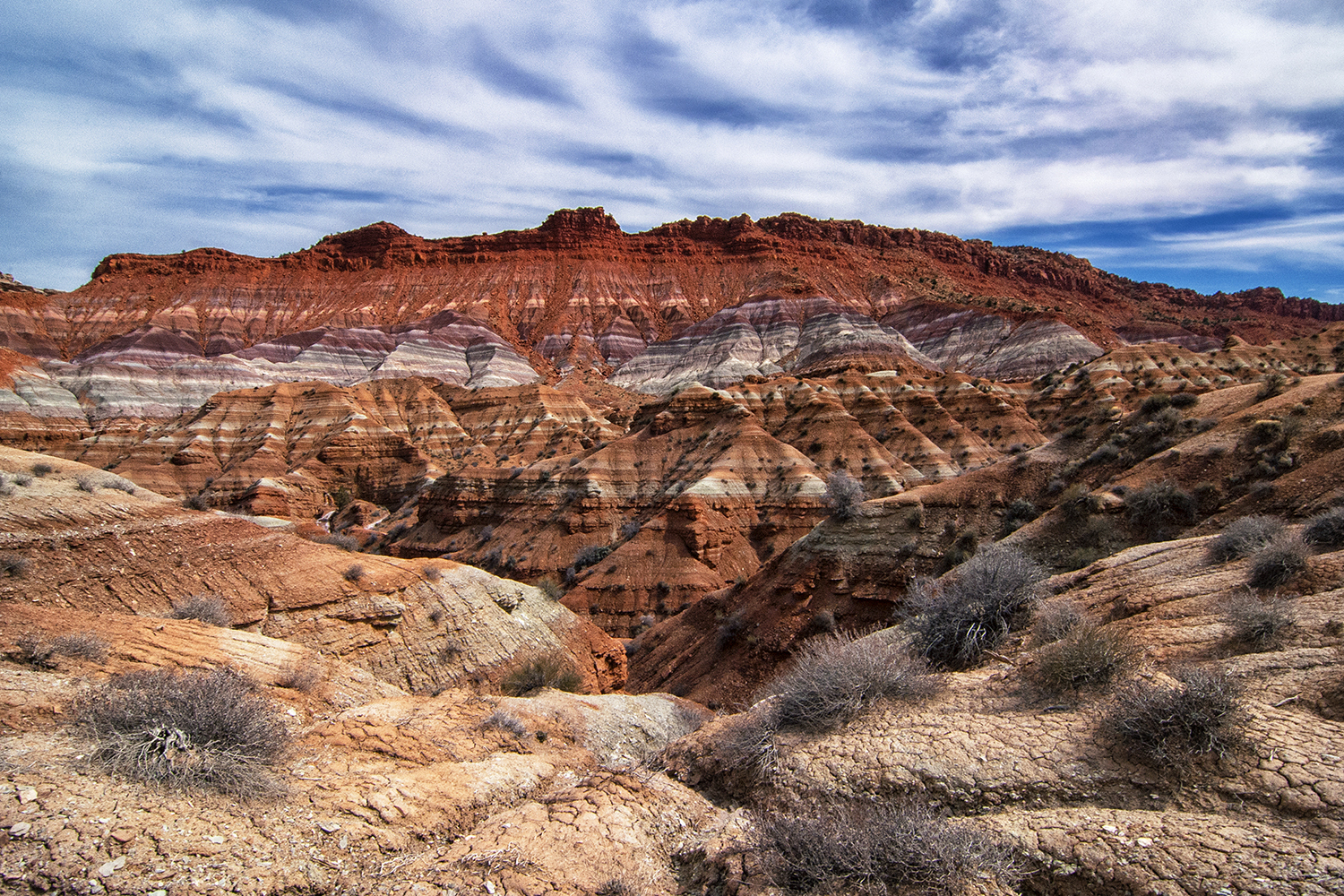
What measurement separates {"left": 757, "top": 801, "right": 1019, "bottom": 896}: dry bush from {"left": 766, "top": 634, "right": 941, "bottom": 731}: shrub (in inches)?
72.6

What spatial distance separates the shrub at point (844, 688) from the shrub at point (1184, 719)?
7.43 ft

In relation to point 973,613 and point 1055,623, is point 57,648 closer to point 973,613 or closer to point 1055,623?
point 973,613

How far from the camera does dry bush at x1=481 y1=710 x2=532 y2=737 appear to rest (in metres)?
10.9

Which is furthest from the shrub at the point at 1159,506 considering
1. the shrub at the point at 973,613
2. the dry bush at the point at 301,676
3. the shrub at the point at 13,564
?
the shrub at the point at 13,564

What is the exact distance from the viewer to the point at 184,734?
6.61 m

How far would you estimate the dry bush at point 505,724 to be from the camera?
10889 mm

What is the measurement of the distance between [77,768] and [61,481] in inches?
489

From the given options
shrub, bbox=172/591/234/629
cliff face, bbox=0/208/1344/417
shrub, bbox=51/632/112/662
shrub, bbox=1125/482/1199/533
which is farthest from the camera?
cliff face, bbox=0/208/1344/417

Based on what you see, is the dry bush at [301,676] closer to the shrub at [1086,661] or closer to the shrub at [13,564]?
the shrub at [13,564]

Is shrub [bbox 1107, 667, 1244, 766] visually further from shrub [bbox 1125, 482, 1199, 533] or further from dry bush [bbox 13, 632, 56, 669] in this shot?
dry bush [bbox 13, 632, 56, 669]

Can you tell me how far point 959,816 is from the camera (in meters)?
5.83

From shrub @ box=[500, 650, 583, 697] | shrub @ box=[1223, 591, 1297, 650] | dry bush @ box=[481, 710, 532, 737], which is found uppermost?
shrub @ box=[1223, 591, 1297, 650]

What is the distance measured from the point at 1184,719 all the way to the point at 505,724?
9401 millimetres

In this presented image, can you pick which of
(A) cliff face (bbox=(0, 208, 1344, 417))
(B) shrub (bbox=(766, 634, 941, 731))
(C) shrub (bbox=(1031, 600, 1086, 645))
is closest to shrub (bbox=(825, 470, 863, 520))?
(C) shrub (bbox=(1031, 600, 1086, 645))
